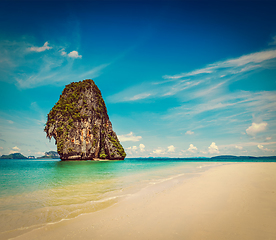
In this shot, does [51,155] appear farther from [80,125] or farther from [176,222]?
[176,222]

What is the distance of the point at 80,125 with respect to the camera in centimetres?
5459

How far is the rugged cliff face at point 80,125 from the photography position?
51.7m

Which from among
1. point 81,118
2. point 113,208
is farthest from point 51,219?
point 81,118

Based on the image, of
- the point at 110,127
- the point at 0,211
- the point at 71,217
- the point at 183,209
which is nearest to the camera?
the point at 71,217

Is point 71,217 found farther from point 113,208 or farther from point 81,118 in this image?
point 81,118

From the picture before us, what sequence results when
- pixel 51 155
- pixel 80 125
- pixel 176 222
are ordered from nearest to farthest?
pixel 176 222 → pixel 80 125 → pixel 51 155

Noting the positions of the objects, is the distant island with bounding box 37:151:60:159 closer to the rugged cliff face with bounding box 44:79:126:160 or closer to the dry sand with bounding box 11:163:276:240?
the rugged cliff face with bounding box 44:79:126:160

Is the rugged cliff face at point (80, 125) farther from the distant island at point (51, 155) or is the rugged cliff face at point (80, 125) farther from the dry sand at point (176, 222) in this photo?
the distant island at point (51, 155)

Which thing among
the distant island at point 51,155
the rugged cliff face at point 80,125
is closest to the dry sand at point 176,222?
the rugged cliff face at point 80,125

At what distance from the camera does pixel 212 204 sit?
5.40 metres

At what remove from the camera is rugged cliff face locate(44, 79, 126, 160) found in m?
51.7

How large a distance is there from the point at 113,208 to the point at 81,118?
54114 millimetres

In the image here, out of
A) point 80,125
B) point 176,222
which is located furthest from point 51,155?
point 176,222

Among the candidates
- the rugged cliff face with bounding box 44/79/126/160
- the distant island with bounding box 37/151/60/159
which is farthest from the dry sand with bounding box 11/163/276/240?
the distant island with bounding box 37/151/60/159
